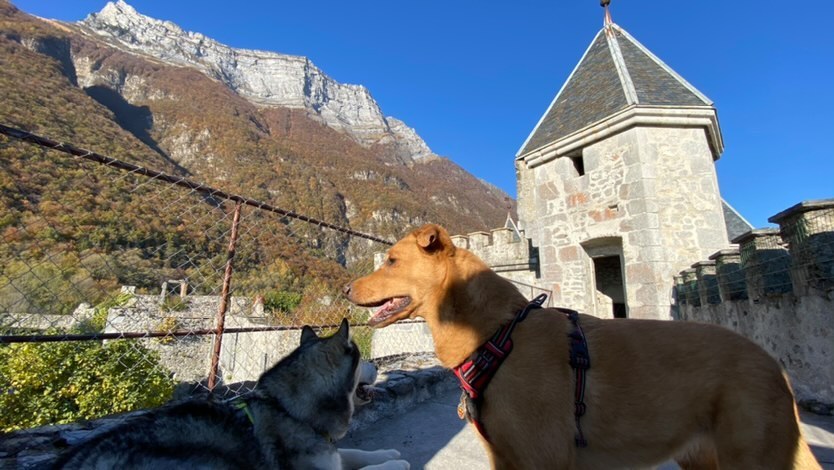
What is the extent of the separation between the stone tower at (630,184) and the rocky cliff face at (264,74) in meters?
121

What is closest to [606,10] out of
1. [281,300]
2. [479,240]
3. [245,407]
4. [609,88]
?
[609,88]

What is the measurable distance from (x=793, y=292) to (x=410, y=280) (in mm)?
Answer: 4952

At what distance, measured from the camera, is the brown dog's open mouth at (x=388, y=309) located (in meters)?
2.44

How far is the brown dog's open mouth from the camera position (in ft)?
8.02

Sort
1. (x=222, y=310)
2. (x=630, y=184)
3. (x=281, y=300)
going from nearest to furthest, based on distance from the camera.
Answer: (x=222, y=310) → (x=630, y=184) → (x=281, y=300)

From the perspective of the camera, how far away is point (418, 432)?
3.53 metres

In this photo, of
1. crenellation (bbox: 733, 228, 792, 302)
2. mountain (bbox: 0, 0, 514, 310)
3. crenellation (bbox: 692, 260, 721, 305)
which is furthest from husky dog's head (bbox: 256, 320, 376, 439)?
crenellation (bbox: 692, 260, 721, 305)

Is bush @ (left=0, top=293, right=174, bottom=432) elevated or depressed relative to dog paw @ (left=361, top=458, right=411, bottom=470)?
depressed

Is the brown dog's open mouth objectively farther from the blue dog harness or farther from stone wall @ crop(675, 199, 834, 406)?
stone wall @ crop(675, 199, 834, 406)

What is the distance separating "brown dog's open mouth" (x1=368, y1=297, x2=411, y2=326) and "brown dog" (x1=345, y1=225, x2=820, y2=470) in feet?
2.17

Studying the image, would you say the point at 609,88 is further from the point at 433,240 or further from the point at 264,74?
the point at 264,74

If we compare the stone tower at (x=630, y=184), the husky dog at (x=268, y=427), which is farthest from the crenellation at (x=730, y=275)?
the husky dog at (x=268, y=427)

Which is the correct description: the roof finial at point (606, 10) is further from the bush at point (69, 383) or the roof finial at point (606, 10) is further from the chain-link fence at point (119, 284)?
the bush at point (69, 383)

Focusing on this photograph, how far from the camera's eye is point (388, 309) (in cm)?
250
